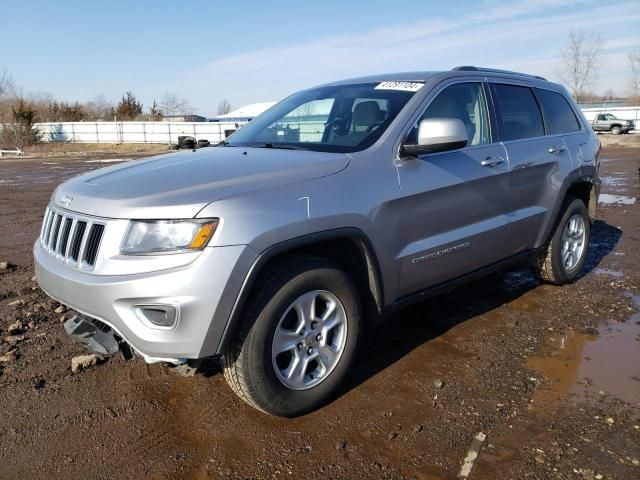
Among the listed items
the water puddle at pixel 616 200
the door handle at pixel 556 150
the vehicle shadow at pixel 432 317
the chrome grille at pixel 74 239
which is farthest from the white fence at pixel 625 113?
the chrome grille at pixel 74 239

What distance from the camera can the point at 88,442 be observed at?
276 cm

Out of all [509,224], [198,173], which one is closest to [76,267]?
[198,173]

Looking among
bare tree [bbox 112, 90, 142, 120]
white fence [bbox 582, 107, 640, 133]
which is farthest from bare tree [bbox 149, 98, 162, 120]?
white fence [bbox 582, 107, 640, 133]

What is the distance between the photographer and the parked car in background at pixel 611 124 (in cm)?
3788

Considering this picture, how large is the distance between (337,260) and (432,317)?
163 centimetres

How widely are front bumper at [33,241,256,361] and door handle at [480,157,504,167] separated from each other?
2.10 m

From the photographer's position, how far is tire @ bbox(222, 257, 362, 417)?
8.73 ft

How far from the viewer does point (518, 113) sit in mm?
4477

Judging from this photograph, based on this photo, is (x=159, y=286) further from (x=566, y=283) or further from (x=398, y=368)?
(x=566, y=283)

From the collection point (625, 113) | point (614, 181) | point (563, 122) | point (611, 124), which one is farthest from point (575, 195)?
point (625, 113)

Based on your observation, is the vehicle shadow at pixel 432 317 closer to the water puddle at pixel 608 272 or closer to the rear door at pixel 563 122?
the water puddle at pixel 608 272

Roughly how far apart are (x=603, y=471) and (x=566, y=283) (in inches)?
119

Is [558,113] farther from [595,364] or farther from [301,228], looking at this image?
[301,228]

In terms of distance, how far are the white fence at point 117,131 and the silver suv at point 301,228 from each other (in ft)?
121
